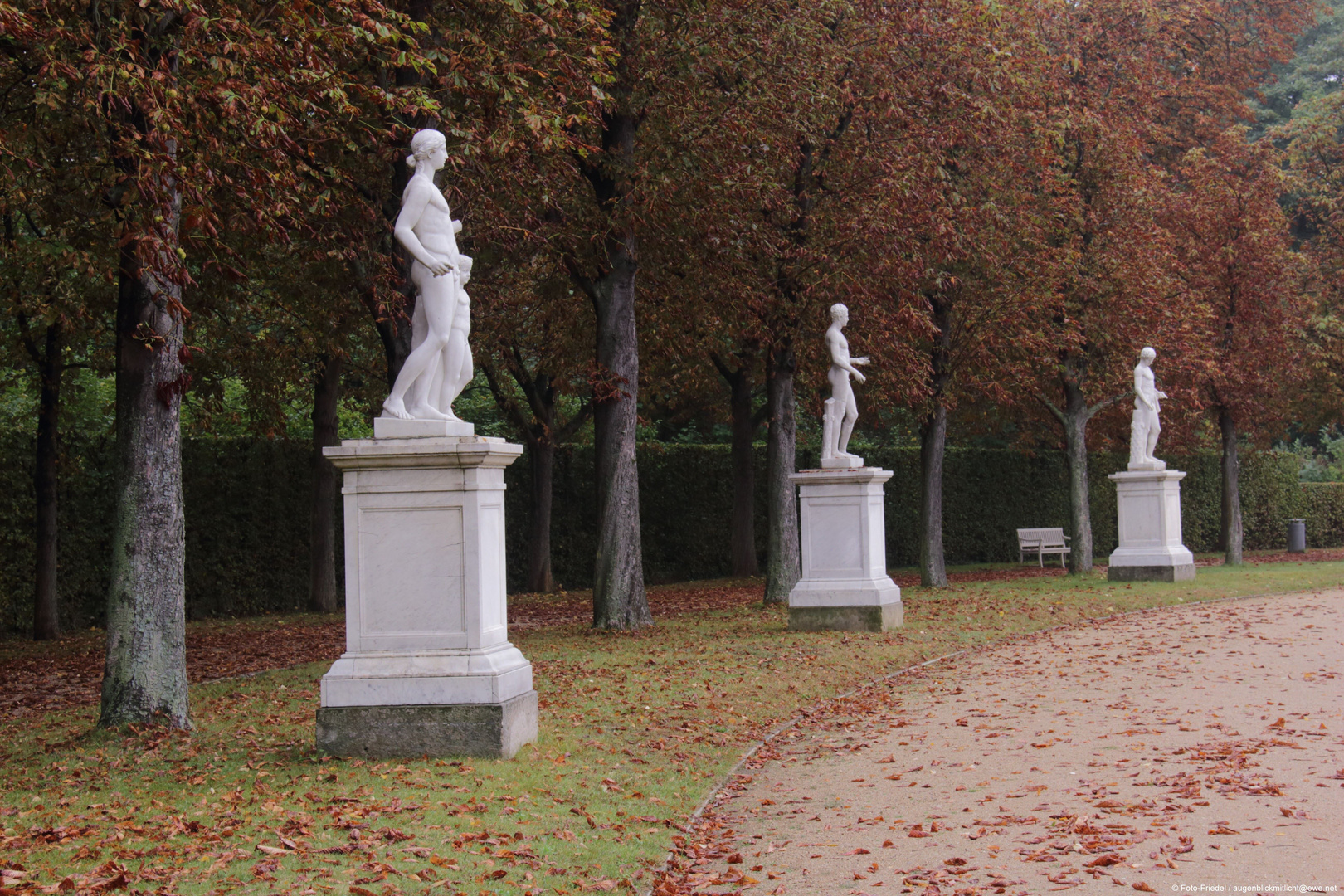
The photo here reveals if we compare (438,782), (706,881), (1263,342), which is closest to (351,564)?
(438,782)

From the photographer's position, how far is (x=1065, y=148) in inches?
923

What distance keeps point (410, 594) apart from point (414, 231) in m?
2.34

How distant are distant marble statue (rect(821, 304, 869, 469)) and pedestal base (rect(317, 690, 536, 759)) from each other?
8.17 m

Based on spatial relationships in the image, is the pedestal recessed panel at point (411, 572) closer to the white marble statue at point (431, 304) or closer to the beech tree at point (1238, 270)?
the white marble statue at point (431, 304)

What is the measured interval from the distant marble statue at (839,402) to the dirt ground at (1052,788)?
365 cm

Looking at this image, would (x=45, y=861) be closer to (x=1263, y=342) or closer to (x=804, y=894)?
(x=804, y=894)

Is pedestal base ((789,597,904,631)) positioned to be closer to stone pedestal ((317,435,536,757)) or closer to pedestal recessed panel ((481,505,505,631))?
pedestal recessed panel ((481,505,505,631))

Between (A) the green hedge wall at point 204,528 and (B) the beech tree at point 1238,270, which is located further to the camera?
(B) the beech tree at point 1238,270

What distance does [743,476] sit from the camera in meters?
24.9

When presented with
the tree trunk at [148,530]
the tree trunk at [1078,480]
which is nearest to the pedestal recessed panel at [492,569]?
the tree trunk at [148,530]

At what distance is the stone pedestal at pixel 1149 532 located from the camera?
21.4 m

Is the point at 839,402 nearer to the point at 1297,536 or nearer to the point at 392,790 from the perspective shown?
the point at 392,790

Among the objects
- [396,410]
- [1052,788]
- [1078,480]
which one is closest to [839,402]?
[396,410]

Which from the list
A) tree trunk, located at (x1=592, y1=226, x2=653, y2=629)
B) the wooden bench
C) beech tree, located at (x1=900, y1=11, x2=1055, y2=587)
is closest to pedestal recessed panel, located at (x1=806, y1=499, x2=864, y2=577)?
tree trunk, located at (x1=592, y1=226, x2=653, y2=629)
